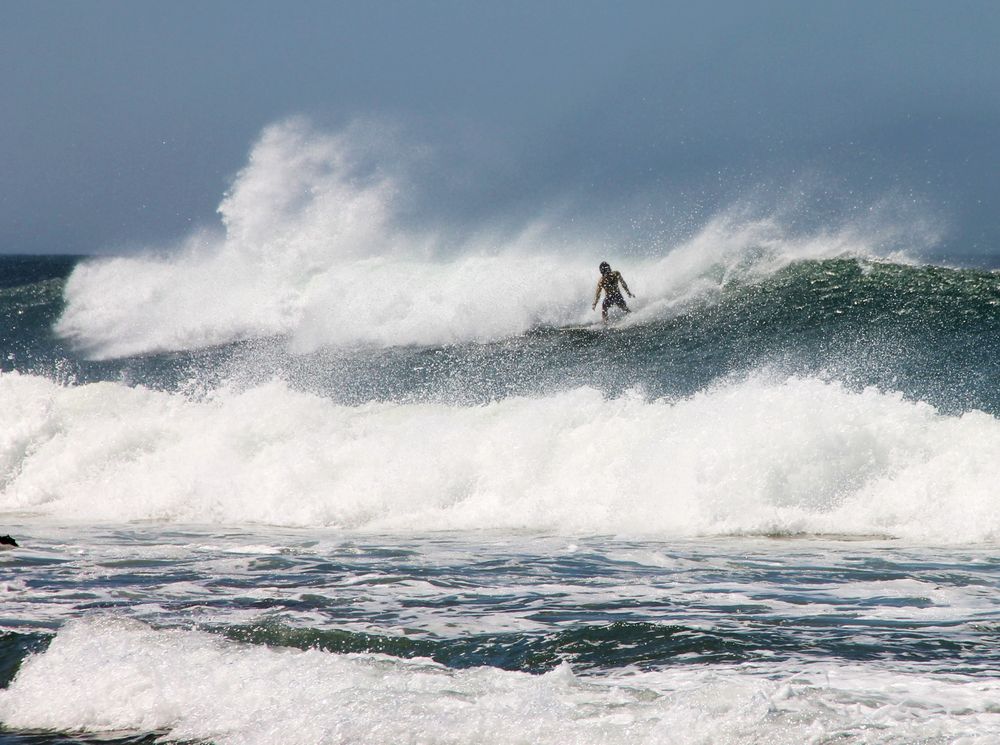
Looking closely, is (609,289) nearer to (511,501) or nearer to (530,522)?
(511,501)

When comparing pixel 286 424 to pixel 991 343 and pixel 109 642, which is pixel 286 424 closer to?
pixel 109 642

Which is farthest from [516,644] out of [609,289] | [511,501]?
[609,289]

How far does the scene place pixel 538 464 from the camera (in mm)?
13547

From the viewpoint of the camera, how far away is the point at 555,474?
43.7 ft

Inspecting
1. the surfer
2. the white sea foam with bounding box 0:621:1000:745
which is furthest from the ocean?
the surfer

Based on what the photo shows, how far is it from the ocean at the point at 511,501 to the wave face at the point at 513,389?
0.06 meters

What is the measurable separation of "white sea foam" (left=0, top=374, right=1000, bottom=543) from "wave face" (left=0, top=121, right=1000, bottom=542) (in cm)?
4

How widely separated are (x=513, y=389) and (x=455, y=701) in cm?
1256

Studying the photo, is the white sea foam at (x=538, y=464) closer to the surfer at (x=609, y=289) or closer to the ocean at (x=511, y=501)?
the ocean at (x=511, y=501)

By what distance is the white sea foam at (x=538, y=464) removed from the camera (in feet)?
38.0

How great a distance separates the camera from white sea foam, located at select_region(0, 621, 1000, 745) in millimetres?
4746

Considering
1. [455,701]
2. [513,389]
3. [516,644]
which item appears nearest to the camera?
[455,701]

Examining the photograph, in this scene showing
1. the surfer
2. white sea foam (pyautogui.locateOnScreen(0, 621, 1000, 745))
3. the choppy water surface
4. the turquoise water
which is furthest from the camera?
the surfer

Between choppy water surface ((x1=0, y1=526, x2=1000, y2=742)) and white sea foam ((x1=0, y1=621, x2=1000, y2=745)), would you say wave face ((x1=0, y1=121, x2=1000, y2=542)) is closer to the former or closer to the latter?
choppy water surface ((x1=0, y1=526, x2=1000, y2=742))
